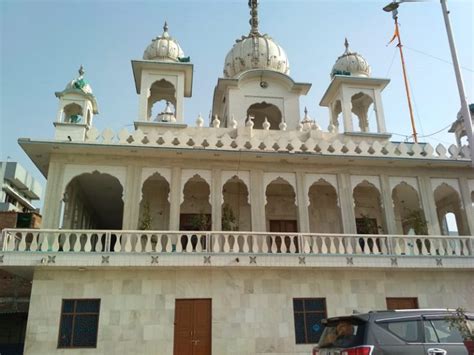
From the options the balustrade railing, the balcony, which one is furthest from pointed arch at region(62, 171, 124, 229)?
the balcony

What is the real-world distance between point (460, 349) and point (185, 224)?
11193 millimetres

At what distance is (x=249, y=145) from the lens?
15.6 meters

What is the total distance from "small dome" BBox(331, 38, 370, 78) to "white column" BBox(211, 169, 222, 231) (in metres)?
9.17

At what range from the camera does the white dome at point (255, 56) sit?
21531 mm

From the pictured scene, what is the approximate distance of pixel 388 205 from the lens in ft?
52.6

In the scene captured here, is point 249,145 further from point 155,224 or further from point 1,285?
point 1,285

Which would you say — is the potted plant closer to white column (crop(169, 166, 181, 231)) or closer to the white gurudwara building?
the white gurudwara building

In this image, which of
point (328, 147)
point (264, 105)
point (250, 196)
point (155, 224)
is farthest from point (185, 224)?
point (264, 105)

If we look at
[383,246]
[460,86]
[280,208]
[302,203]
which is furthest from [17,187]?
[460,86]

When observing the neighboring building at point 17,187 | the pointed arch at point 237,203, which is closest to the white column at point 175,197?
the pointed arch at point 237,203

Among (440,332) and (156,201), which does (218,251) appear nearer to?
(156,201)

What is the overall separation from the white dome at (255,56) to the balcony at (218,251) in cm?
986

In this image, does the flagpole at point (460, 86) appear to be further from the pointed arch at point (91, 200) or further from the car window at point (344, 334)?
the pointed arch at point (91, 200)

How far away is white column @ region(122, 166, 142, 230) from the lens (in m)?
14.5
